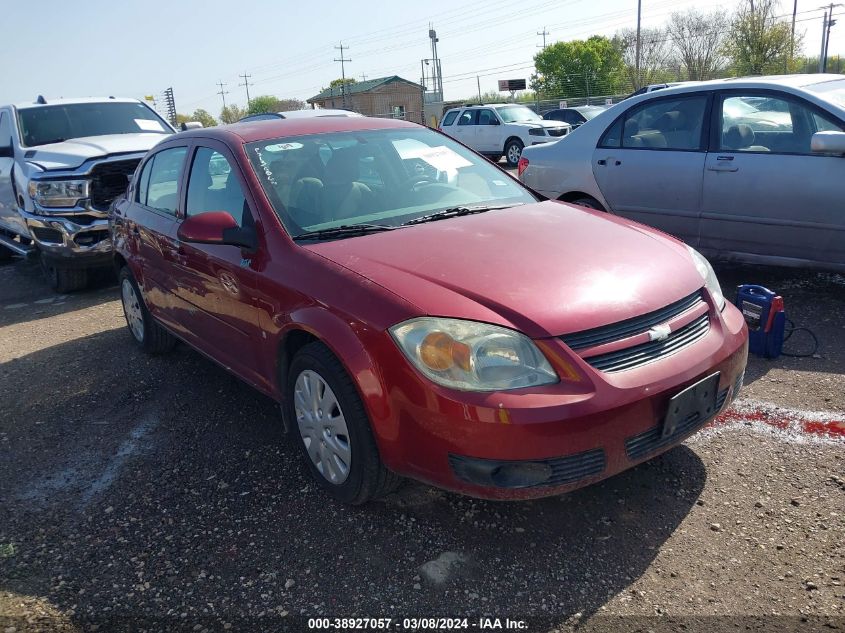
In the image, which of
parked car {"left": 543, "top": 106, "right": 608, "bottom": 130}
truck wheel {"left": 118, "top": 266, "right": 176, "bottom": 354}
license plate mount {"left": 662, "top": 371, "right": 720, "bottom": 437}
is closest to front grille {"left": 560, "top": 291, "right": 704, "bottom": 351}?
license plate mount {"left": 662, "top": 371, "right": 720, "bottom": 437}

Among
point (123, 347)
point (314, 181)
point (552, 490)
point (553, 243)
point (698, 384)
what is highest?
point (314, 181)

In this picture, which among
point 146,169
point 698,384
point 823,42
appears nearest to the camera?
point 698,384

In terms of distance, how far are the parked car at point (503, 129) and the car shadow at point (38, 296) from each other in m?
13.4

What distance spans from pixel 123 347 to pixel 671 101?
16.1ft

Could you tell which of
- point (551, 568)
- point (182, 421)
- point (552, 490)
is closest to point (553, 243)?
point (552, 490)

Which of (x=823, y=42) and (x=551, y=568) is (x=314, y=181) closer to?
(x=551, y=568)

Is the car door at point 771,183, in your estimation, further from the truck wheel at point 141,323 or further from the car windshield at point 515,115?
the car windshield at point 515,115

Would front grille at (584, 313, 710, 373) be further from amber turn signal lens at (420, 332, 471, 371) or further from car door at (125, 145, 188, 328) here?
car door at (125, 145, 188, 328)

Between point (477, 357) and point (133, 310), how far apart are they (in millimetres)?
3817

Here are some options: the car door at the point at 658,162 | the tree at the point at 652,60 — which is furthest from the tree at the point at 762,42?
the car door at the point at 658,162

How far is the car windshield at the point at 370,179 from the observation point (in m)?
3.44

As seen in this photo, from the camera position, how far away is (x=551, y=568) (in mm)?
2568

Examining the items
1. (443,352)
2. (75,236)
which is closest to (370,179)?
(443,352)

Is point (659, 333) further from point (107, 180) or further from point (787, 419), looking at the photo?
point (107, 180)
